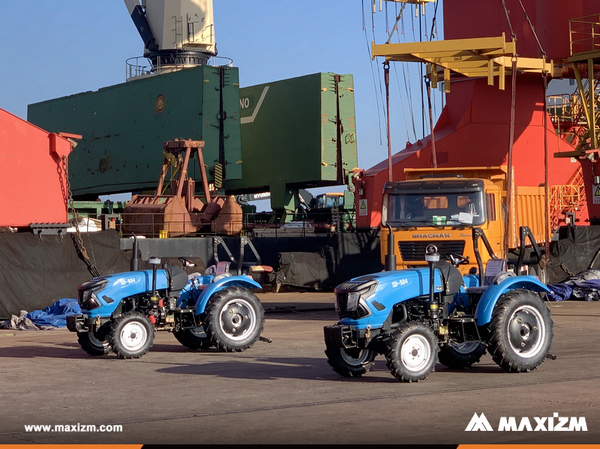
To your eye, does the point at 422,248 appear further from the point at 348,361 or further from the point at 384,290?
the point at 384,290

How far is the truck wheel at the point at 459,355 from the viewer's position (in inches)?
416

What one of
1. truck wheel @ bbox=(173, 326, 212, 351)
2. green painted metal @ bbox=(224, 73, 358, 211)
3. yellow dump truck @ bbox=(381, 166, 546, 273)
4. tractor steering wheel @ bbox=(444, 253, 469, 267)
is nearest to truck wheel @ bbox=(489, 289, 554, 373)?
tractor steering wheel @ bbox=(444, 253, 469, 267)

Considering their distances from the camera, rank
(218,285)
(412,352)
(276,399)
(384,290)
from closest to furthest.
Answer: (276,399)
(412,352)
(384,290)
(218,285)

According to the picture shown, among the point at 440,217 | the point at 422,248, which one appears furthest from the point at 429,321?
the point at 440,217

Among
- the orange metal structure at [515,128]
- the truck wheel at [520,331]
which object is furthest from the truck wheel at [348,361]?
the orange metal structure at [515,128]

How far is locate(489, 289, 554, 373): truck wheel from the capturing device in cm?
980

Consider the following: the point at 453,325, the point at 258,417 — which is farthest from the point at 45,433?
the point at 453,325

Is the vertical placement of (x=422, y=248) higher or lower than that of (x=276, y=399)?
higher

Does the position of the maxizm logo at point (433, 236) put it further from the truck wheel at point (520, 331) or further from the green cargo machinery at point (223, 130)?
the green cargo machinery at point (223, 130)

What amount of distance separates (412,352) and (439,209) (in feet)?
26.9

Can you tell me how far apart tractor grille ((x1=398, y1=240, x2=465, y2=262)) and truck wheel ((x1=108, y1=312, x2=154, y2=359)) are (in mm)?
6311

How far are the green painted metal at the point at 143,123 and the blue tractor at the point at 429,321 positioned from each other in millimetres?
30860

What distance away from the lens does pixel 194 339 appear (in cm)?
1341

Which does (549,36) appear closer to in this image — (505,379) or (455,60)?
(455,60)
